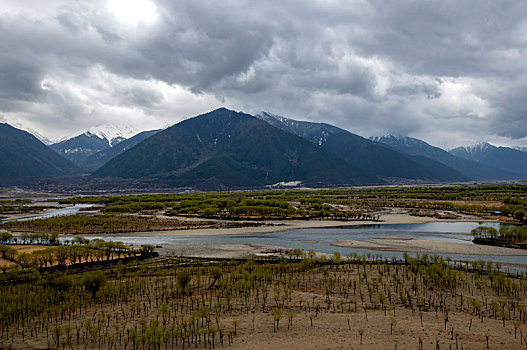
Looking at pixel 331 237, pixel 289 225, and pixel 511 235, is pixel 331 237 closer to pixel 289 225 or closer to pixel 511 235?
pixel 289 225

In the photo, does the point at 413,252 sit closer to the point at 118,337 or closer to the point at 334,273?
the point at 334,273

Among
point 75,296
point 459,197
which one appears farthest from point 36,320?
point 459,197

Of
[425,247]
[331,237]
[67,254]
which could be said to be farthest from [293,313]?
[331,237]

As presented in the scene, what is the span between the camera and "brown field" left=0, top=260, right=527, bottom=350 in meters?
22.5

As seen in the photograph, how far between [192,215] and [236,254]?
66135 millimetres

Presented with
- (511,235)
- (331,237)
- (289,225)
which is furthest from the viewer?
(289,225)

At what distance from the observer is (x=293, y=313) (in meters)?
27.1

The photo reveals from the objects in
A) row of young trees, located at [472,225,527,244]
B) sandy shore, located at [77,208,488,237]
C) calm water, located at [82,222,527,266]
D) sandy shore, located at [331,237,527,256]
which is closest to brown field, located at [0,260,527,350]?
sandy shore, located at [331,237,527,256]

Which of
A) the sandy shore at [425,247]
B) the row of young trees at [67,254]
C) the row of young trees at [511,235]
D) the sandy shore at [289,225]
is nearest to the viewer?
the row of young trees at [67,254]

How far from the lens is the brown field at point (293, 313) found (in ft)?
73.8

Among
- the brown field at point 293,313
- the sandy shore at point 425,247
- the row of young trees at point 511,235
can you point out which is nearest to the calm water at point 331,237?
the sandy shore at point 425,247

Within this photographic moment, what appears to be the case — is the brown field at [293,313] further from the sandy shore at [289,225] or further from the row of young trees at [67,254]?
the sandy shore at [289,225]

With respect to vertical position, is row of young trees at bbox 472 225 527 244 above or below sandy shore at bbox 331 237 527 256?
above

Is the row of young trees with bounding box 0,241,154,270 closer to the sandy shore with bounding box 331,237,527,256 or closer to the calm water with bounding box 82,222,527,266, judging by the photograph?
the calm water with bounding box 82,222,527,266
